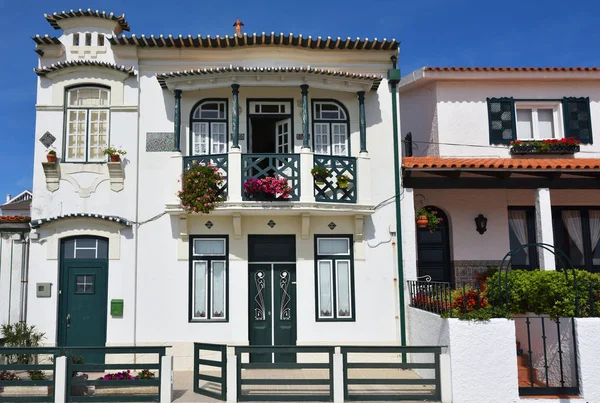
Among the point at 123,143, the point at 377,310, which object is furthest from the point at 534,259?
the point at 123,143

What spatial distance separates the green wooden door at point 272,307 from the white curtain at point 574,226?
726cm

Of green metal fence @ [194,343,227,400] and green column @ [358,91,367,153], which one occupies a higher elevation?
green column @ [358,91,367,153]

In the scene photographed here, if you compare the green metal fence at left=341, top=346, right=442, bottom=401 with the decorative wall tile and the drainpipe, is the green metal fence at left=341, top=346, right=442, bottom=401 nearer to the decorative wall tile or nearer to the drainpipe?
the drainpipe

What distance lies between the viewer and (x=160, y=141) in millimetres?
12758

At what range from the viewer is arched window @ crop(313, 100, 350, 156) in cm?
1307

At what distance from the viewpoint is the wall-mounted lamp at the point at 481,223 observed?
13.7 metres

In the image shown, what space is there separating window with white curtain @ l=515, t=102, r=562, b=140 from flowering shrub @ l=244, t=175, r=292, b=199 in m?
6.93

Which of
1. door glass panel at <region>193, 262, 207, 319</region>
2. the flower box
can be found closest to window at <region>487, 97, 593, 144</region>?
the flower box

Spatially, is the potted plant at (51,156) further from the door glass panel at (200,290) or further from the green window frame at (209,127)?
the door glass panel at (200,290)

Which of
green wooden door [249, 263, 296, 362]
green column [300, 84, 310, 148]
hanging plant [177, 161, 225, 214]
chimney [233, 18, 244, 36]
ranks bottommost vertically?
green wooden door [249, 263, 296, 362]

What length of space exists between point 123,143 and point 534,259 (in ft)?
34.2

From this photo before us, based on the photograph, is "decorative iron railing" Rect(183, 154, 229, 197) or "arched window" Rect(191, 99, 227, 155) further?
"arched window" Rect(191, 99, 227, 155)

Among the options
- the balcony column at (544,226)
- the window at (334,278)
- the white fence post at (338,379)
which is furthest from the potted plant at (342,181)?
the balcony column at (544,226)

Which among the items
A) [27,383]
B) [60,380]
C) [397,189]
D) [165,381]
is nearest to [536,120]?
[397,189]
